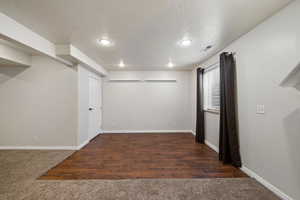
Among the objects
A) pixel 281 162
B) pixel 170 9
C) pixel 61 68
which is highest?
pixel 170 9

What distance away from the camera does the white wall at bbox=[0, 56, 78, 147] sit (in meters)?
3.45

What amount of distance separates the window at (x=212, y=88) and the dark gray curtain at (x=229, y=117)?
792 mm

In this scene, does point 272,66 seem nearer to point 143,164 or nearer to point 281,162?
point 281,162

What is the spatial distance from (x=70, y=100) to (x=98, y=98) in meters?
1.37

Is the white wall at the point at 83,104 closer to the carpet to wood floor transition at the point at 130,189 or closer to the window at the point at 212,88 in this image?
the carpet to wood floor transition at the point at 130,189

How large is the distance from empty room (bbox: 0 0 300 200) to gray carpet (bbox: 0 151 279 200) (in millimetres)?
15

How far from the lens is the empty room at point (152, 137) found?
1.68 m

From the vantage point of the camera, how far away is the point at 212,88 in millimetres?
3811

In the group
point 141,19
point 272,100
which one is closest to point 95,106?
→ point 141,19

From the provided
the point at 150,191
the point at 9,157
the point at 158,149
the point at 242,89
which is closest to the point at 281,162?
the point at 242,89

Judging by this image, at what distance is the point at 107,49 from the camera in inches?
118

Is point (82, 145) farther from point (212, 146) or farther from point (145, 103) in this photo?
point (212, 146)

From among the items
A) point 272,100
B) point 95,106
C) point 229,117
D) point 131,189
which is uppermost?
point 272,100

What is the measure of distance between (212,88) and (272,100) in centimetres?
195
